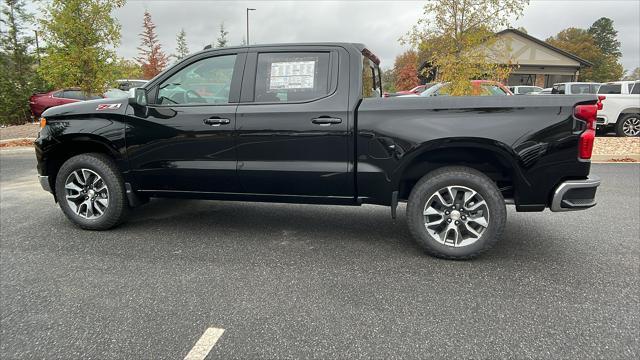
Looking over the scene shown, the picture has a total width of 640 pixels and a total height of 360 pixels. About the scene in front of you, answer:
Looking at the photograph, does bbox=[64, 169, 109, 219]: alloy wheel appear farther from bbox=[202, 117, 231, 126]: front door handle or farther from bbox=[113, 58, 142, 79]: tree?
bbox=[113, 58, 142, 79]: tree

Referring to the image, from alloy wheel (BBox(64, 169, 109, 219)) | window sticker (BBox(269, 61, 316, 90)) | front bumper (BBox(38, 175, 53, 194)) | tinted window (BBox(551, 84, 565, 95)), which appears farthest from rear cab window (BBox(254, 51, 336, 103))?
tinted window (BBox(551, 84, 565, 95))

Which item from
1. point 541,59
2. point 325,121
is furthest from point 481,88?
point 541,59

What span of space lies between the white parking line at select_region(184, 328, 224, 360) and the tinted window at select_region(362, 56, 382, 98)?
247cm

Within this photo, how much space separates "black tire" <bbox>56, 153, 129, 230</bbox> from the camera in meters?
4.27

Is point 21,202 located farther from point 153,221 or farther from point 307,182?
point 307,182

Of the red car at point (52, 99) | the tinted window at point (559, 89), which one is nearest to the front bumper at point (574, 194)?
the tinted window at point (559, 89)

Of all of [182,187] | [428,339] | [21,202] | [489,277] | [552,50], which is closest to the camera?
[428,339]

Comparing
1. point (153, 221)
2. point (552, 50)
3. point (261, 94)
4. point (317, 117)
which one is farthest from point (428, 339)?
point (552, 50)

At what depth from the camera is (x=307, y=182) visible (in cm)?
380

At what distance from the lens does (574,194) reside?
11.1ft

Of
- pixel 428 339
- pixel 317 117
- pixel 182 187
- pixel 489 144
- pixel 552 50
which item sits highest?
pixel 552 50

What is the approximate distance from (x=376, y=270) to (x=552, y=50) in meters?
37.4

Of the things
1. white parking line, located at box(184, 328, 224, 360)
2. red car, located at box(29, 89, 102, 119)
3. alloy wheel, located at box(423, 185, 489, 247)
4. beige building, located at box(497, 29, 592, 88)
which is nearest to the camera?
white parking line, located at box(184, 328, 224, 360)

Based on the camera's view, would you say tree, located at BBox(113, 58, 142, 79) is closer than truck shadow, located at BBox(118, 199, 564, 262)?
No
